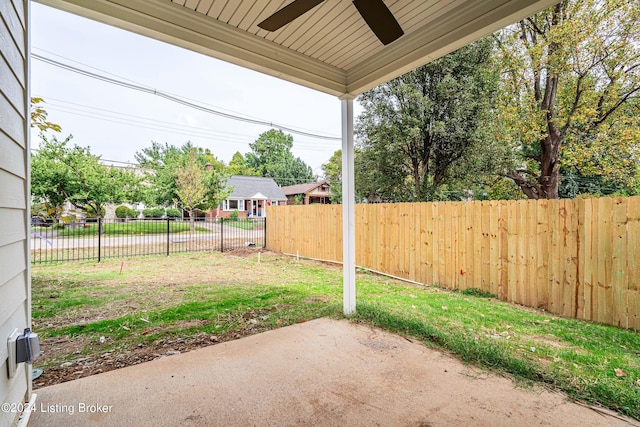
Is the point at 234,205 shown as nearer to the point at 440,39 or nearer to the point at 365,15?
the point at 440,39

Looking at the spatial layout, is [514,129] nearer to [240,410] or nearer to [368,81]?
[368,81]

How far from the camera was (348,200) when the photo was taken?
2879mm

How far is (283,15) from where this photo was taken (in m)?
1.60

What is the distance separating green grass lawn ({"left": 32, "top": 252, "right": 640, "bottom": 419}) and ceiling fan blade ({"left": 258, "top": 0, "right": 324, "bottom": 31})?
7.93 ft

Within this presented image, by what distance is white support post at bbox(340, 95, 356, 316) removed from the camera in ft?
9.39

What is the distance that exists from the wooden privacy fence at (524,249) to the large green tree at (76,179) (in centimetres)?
642

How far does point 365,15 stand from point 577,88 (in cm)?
700

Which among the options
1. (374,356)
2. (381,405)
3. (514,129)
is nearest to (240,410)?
(381,405)

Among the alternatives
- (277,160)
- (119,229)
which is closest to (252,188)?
(277,160)

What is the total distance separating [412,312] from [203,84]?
53.3ft

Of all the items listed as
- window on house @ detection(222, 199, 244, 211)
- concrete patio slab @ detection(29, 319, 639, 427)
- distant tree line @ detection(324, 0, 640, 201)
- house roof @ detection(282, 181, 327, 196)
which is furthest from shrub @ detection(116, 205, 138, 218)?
concrete patio slab @ detection(29, 319, 639, 427)

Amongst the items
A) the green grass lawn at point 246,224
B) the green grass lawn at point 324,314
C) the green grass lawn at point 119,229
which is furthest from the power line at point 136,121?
the green grass lawn at point 324,314

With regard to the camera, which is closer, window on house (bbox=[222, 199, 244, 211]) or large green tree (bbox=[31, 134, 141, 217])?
large green tree (bbox=[31, 134, 141, 217])

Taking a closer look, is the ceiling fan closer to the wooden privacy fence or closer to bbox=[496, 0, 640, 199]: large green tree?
the wooden privacy fence
